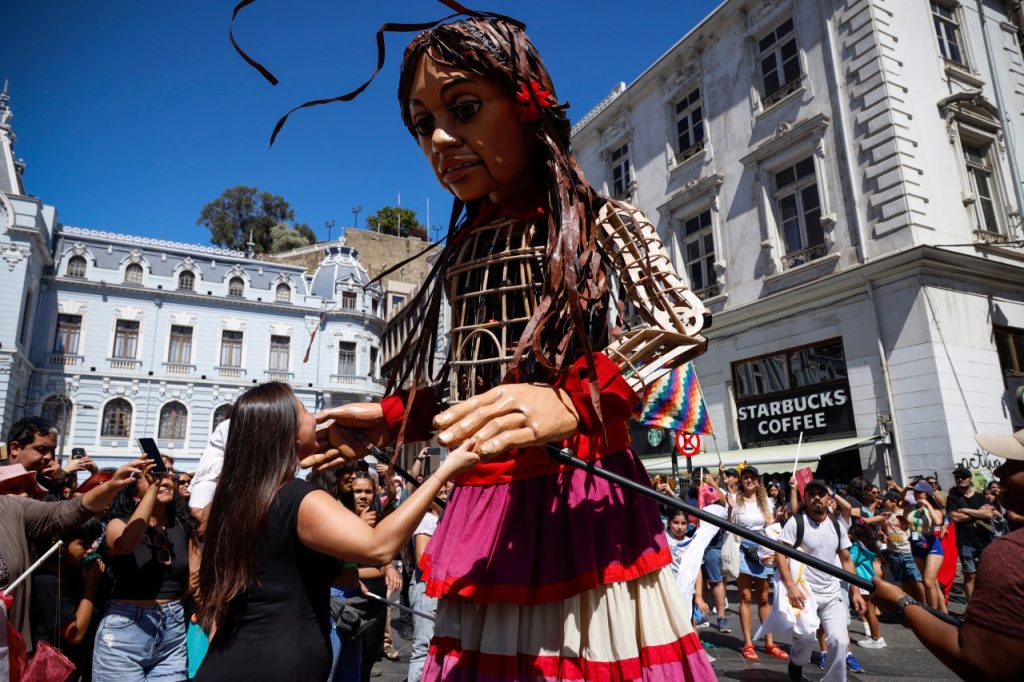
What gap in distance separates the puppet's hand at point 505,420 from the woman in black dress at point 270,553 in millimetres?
532

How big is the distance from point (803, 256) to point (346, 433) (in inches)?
547

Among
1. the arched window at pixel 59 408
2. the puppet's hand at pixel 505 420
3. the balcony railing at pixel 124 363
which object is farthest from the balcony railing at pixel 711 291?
the arched window at pixel 59 408

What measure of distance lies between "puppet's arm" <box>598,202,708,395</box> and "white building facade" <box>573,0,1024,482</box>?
11.6 meters

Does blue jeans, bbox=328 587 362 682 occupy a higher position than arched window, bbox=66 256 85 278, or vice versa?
arched window, bbox=66 256 85 278

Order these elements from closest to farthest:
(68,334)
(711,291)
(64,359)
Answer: (711,291), (64,359), (68,334)

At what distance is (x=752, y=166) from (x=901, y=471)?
24.5 feet

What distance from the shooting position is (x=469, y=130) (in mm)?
2035

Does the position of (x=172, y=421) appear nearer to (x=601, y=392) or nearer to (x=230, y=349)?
(x=230, y=349)

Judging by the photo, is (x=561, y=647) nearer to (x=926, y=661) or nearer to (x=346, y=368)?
(x=926, y=661)

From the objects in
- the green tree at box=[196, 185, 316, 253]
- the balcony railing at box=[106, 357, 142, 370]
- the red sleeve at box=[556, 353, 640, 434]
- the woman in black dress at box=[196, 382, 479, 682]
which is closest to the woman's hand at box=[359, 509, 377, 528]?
the woman in black dress at box=[196, 382, 479, 682]

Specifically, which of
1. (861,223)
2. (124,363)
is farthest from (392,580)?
(124,363)

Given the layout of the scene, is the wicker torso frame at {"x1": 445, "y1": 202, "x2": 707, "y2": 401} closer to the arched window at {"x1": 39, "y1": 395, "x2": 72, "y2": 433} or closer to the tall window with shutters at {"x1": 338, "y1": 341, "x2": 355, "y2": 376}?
the arched window at {"x1": 39, "y1": 395, "x2": 72, "y2": 433}

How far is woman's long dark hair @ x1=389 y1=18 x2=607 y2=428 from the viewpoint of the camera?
5.83ft

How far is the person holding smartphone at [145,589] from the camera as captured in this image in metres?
3.84
